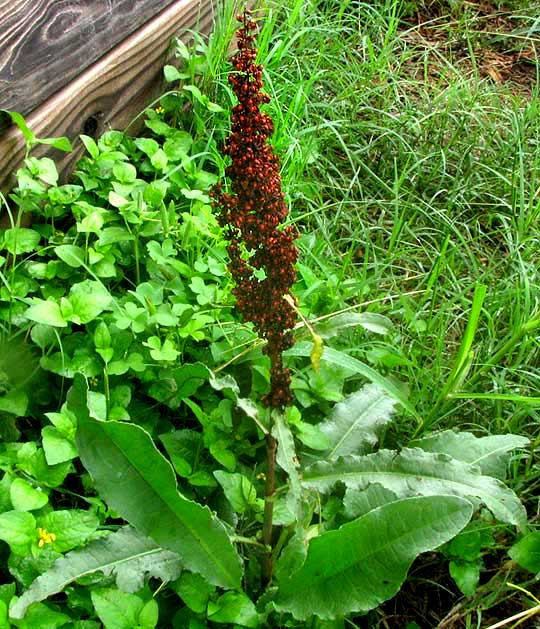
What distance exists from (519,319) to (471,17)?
7.74 feet

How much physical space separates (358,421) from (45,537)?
32.6 inches

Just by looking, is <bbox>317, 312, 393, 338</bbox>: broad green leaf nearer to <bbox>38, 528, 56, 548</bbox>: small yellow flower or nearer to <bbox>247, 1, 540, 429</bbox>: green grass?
<bbox>247, 1, 540, 429</bbox>: green grass

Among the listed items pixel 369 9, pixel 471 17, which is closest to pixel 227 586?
pixel 369 9

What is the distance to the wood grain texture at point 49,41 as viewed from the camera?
2.28m

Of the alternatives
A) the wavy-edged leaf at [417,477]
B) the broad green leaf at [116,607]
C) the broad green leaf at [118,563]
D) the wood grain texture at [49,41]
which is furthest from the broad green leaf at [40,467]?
the wood grain texture at [49,41]

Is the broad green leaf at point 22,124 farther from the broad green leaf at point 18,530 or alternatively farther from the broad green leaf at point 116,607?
the broad green leaf at point 116,607

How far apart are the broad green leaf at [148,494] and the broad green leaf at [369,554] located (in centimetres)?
16

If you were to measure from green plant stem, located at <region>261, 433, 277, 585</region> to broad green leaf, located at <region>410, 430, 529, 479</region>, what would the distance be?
489 mm

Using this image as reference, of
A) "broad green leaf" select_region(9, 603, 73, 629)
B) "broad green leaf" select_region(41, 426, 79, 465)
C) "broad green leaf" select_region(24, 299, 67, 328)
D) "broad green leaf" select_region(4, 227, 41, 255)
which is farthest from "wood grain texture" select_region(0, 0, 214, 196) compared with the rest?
"broad green leaf" select_region(9, 603, 73, 629)

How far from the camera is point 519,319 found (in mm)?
2395

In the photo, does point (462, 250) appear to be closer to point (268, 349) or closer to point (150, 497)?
point (268, 349)

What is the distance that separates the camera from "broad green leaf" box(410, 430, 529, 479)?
2.05 meters

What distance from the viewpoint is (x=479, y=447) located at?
6.77 feet

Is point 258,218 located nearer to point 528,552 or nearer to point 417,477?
point 417,477
